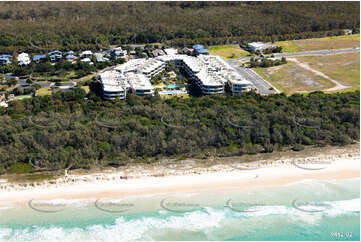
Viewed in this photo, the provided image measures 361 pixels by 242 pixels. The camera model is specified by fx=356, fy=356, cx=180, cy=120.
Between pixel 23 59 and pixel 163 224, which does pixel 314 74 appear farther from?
pixel 23 59

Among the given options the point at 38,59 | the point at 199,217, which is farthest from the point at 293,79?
the point at 38,59

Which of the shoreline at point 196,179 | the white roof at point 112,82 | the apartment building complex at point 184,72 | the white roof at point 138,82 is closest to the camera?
the shoreline at point 196,179

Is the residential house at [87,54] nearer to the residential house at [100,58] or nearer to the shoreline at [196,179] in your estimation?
the residential house at [100,58]

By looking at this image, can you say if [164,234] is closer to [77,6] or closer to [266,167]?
[266,167]

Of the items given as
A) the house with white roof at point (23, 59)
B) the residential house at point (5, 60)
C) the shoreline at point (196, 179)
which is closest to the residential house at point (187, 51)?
the house with white roof at point (23, 59)

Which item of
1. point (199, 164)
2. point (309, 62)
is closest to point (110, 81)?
point (199, 164)
